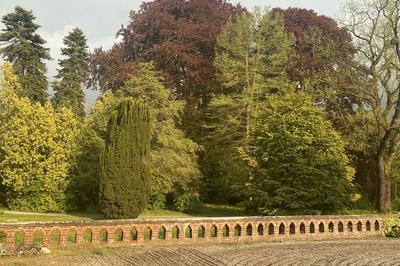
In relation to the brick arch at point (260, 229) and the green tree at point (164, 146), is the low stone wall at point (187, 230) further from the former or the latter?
the green tree at point (164, 146)

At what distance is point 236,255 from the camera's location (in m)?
12.6

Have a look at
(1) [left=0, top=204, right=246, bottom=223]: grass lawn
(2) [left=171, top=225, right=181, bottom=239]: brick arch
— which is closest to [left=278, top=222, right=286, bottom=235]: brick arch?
(2) [left=171, top=225, right=181, bottom=239]: brick arch

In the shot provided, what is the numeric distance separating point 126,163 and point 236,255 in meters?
8.36

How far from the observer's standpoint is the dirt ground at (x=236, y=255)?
1147 cm

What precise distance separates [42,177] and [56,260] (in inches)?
547

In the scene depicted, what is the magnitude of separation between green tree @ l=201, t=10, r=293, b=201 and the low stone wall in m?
8.58

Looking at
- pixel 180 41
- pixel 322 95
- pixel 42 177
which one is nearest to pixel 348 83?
pixel 322 95

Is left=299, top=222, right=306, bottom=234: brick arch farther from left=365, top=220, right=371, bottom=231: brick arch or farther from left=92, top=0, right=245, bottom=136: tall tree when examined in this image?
left=92, top=0, right=245, bottom=136: tall tree

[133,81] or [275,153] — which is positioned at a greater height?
[133,81]

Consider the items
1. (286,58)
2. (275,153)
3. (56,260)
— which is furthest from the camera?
(286,58)

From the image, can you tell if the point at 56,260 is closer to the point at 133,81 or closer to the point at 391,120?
the point at 133,81

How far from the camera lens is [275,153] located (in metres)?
20.5

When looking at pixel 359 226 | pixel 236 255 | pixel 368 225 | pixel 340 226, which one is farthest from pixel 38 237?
pixel 368 225

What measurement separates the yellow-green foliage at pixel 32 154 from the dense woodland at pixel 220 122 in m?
0.08
